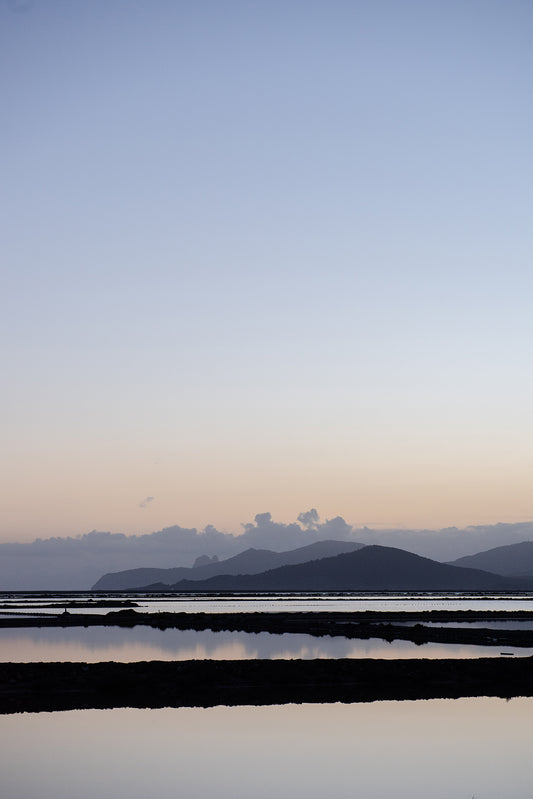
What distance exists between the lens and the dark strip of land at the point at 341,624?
171ft

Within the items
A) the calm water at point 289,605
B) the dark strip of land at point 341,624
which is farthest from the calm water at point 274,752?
the calm water at point 289,605

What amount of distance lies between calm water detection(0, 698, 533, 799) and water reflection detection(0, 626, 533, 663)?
14.2m

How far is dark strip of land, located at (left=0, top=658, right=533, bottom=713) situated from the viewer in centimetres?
2781

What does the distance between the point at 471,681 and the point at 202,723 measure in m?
12.6

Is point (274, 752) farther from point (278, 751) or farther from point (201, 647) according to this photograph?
point (201, 647)

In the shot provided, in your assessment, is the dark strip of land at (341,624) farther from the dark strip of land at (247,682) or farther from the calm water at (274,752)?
the calm water at (274,752)

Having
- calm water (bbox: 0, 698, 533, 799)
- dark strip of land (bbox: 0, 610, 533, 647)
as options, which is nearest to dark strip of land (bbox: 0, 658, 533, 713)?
calm water (bbox: 0, 698, 533, 799)

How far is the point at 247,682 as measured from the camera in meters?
31.4

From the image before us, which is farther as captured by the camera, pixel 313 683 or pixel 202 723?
pixel 313 683

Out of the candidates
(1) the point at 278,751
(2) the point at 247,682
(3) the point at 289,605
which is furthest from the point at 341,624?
(3) the point at 289,605

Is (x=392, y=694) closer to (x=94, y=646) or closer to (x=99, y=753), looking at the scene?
(x=99, y=753)

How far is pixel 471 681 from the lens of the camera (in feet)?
104

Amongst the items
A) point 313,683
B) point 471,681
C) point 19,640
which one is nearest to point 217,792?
point 313,683

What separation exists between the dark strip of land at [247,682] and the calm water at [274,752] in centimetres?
204
